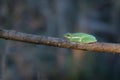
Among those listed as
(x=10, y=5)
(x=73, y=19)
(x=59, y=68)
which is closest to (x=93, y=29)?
(x=73, y=19)

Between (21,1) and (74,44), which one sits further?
(21,1)

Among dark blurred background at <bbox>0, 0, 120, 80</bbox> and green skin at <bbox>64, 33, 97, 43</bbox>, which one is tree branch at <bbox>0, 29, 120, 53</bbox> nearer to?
green skin at <bbox>64, 33, 97, 43</bbox>

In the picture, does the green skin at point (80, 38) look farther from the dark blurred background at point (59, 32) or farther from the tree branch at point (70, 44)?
the dark blurred background at point (59, 32)

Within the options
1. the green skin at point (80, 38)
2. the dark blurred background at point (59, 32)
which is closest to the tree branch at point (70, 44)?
the green skin at point (80, 38)

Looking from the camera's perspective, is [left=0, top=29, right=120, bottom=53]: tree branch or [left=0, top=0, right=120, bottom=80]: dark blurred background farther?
[left=0, top=0, right=120, bottom=80]: dark blurred background

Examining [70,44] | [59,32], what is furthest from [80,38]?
[59,32]

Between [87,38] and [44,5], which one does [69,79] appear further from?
[87,38]

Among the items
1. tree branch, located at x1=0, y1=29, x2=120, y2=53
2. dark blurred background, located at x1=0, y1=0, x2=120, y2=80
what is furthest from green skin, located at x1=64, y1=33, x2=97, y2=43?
dark blurred background, located at x1=0, y1=0, x2=120, y2=80

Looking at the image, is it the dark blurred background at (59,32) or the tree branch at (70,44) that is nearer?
the tree branch at (70,44)
